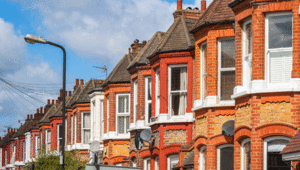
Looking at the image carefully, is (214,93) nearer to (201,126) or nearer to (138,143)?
(201,126)

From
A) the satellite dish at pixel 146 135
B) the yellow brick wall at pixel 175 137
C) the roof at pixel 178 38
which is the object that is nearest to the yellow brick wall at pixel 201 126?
the yellow brick wall at pixel 175 137

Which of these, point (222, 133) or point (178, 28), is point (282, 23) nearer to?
point (222, 133)

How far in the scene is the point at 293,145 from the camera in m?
14.3

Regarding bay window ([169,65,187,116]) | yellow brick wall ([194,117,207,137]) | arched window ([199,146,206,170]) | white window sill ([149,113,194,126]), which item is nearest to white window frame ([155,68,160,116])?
white window sill ([149,113,194,126])

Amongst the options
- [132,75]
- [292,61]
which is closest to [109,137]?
[132,75]

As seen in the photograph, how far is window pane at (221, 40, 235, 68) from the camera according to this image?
2016cm

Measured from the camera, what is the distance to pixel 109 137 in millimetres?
32781

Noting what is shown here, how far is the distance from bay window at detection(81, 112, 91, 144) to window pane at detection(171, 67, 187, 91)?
16018 mm

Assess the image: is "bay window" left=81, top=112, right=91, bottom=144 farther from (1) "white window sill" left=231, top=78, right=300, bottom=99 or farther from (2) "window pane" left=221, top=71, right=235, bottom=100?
(1) "white window sill" left=231, top=78, right=300, bottom=99

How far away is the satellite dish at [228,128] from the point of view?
61.6ft

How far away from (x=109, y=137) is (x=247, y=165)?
53.9 feet

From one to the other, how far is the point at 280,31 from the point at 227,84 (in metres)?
4.35

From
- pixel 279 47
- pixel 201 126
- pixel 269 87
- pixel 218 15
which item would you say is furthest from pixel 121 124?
pixel 279 47

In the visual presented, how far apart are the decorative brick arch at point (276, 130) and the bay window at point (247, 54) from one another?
5.71 feet
